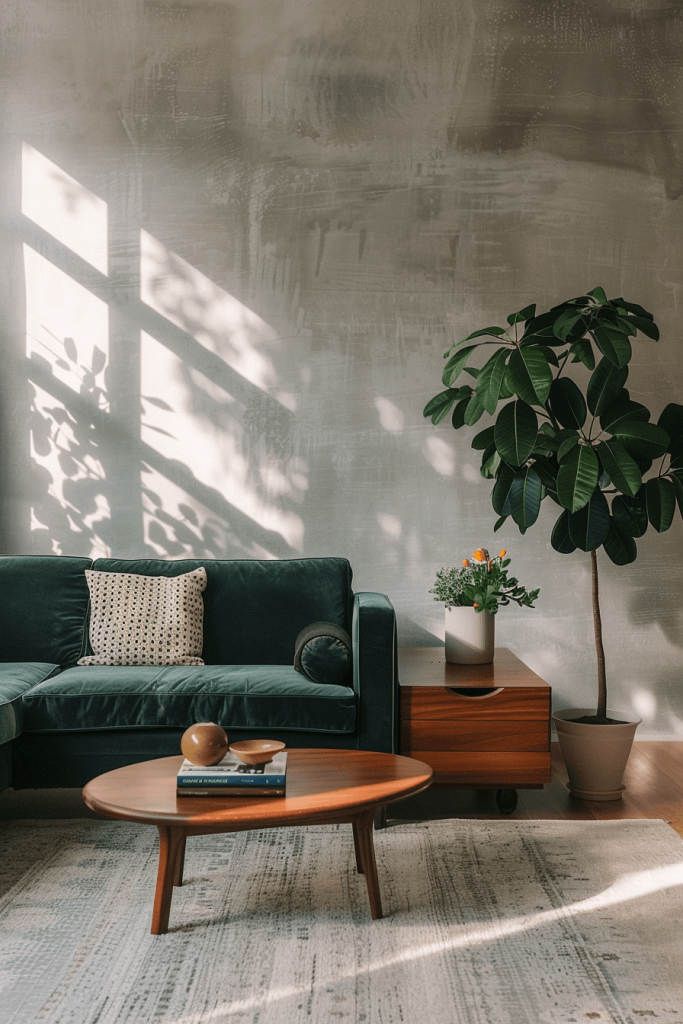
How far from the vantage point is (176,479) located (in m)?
4.03

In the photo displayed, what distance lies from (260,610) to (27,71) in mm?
2706

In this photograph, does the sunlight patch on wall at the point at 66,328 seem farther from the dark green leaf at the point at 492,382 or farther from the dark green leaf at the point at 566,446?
the dark green leaf at the point at 566,446

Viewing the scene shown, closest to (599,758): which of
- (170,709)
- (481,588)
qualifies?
(481,588)

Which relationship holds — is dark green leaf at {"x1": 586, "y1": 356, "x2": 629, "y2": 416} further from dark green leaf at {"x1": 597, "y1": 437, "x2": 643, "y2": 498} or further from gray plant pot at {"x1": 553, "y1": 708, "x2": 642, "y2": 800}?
gray plant pot at {"x1": 553, "y1": 708, "x2": 642, "y2": 800}

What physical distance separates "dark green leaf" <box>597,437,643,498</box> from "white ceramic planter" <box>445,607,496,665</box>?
2.44ft

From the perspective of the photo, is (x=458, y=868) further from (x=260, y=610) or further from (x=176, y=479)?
(x=176, y=479)

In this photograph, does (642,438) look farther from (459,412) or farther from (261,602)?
(261,602)

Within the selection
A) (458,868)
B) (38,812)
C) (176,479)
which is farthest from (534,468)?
(38,812)

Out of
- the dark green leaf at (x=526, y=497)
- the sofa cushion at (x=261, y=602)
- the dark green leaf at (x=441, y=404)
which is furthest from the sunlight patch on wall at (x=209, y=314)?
the dark green leaf at (x=526, y=497)

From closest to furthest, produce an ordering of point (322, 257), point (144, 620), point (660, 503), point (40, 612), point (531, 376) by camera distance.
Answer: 1. point (531, 376)
2. point (660, 503)
3. point (144, 620)
4. point (40, 612)
5. point (322, 257)

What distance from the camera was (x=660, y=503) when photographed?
10.2ft

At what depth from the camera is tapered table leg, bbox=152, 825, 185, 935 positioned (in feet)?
6.83

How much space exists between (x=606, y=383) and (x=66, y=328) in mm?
2411

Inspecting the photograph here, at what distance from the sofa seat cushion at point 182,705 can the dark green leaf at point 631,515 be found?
3.86 ft
